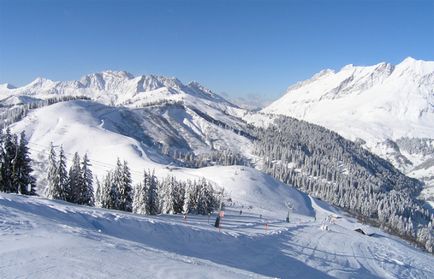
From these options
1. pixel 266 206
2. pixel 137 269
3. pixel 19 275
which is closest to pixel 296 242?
pixel 137 269

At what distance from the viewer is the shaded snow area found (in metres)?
15.3

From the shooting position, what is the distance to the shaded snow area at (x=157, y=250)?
15289 mm

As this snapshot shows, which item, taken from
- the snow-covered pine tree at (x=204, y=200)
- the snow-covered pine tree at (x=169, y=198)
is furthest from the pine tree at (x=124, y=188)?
the snow-covered pine tree at (x=204, y=200)

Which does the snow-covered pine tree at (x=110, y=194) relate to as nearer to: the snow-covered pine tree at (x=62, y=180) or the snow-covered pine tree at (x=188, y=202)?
the snow-covered pine tree at (x=62, y=180)

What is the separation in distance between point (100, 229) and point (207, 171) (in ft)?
506

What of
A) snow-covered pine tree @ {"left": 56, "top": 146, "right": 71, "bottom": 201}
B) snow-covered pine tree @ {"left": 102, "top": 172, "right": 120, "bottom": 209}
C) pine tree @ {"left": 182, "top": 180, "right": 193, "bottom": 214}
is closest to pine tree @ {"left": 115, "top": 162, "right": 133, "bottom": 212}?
snow-covered pine tree @ {"left": 102, "top": 172, "right": 120, "bottom": 209}

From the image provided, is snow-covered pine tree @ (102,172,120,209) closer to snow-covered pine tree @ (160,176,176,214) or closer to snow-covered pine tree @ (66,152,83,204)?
snow-covered pine tree @ (66,152,83,204)

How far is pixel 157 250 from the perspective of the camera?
21438mm

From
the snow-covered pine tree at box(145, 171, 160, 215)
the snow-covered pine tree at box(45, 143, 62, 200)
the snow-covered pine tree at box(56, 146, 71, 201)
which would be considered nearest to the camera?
the snow-covered pine tree at box(45, 143, 62, 200)

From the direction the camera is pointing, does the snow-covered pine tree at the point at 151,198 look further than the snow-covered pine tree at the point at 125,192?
Yes

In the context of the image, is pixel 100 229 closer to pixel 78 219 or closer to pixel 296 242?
pixel 78 219

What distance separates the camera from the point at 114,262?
16.1 meters

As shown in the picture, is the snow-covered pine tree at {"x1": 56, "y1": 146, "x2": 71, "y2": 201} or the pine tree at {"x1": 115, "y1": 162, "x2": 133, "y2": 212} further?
the pine tree at {"x1": 115, "y1": 162, "x2": 133, "y2": 212}

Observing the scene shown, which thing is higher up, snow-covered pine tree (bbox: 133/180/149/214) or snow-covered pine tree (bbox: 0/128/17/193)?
snow-covered pine tree (bbox: 0/128/17/193)
